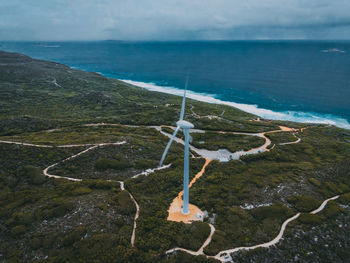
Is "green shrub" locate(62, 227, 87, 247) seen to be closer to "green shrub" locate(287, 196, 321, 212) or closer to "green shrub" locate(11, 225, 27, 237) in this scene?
"green shrub" locate(11, 225, 27, 237)

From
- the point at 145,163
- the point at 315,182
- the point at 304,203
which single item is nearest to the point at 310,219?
the point at 304,203

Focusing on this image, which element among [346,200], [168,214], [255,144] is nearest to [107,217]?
[168,214]

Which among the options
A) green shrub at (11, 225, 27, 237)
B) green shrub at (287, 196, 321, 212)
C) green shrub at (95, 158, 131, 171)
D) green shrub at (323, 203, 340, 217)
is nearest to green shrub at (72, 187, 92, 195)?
green shrub at (95, 158, 131, 171)

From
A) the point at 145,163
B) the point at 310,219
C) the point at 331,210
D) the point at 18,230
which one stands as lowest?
the point at 331,210

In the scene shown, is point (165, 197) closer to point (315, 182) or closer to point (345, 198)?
point (315, 182)

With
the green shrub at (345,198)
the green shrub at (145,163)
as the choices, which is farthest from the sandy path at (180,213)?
the green shrub at (345,198)

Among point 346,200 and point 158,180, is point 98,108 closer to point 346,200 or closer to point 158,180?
point 158,180

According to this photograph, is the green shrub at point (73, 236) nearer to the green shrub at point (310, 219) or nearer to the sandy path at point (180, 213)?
the sandy path at point (180, 213)

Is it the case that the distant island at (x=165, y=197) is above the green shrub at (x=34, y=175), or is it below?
below
